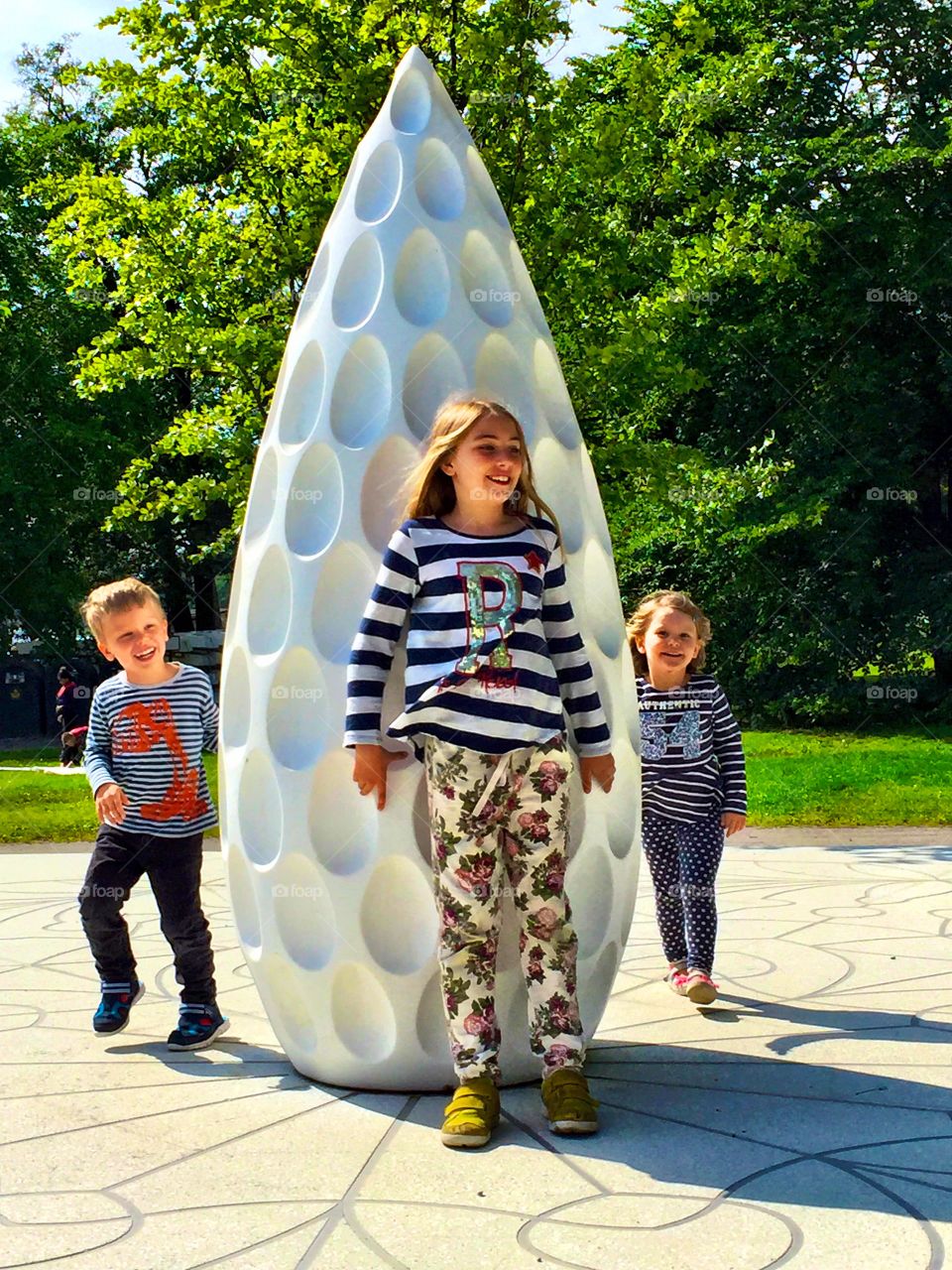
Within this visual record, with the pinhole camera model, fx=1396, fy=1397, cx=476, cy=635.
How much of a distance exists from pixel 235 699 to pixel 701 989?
1.85 metres

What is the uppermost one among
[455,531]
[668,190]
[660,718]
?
[668,190]

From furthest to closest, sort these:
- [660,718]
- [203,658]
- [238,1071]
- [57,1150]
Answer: [203,658]
[660,718]
[238,1071]
[57,1150]

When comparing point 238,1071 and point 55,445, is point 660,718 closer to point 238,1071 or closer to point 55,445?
point 238,1071

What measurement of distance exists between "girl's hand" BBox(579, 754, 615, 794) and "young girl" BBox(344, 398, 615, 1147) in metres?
0.24

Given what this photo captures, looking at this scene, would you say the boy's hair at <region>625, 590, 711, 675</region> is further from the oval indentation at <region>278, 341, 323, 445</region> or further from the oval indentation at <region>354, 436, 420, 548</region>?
the oval indentation at <region>278, 341, 323, 445</region>

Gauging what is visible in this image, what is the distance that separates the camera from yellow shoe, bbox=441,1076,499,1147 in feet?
10.8

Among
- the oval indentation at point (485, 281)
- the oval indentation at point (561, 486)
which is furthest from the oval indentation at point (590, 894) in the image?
the oval indentation at point (485, 281)

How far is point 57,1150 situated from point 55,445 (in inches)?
909

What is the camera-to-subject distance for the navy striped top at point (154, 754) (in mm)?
4445

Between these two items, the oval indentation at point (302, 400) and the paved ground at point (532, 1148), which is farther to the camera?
the oval indentation at point (302, 400)

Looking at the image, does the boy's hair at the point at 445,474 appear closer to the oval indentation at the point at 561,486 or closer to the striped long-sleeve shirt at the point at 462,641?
the striped long-sleeve shirt at the point at 462,641

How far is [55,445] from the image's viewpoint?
82.0ft

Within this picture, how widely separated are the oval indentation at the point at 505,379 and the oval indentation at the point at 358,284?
0.35 meters

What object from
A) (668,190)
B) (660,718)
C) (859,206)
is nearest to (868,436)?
(859,206)
